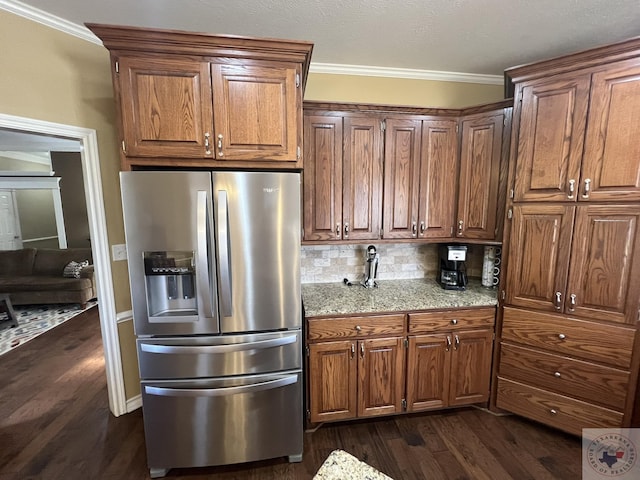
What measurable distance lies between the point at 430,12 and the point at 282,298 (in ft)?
6.16

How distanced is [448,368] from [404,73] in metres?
2.39

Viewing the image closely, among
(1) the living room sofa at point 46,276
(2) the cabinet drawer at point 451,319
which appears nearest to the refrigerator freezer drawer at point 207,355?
(2) the cabinet drawer at point 451,319

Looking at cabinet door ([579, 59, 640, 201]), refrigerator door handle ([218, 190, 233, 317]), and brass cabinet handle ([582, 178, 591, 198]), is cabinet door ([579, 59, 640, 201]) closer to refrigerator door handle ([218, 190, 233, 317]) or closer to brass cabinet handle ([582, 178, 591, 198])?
brass cabinet handle ([582, 178, 591, 198])

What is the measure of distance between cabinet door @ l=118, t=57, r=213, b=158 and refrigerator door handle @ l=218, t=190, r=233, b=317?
13.9 inches

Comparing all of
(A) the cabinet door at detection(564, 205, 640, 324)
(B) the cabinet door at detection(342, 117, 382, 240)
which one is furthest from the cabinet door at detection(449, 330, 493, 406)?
(B) the cabinet door at detection(342, 117, 382, 240)

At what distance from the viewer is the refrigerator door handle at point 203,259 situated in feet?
4.83

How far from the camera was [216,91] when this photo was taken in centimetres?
155

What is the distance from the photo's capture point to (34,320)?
387 centimetres

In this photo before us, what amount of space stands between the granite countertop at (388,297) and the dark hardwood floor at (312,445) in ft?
2.97

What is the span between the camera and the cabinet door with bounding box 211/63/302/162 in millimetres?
1562

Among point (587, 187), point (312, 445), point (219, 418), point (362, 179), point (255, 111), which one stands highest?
point (255, 111)

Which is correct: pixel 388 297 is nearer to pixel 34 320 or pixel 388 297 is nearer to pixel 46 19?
pixel 46 19

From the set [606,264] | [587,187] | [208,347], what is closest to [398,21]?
[587,187]

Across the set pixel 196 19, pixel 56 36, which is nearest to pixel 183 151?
pixel 196 19
